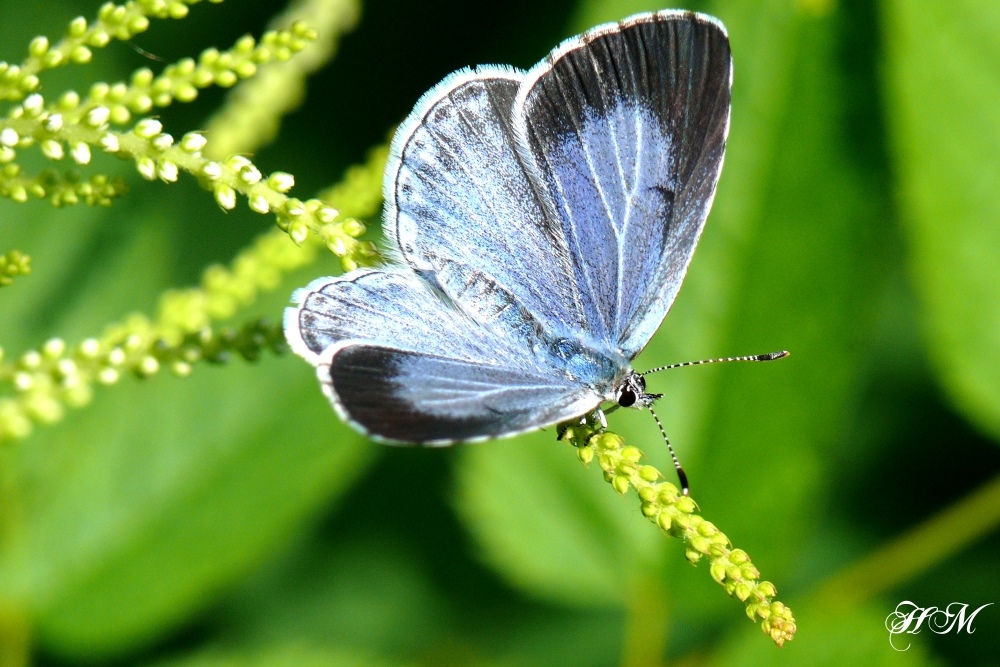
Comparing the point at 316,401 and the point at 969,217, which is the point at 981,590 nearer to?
the point at 969,217

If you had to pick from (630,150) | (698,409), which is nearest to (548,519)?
(698,409)

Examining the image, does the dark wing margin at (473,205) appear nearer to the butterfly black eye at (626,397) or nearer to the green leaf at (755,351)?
the butterfly black eye at (626,397)

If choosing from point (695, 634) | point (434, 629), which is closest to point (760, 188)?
point (695, 634)

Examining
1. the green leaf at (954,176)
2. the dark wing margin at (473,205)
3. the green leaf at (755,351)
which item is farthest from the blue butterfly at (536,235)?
the green leaf at (954,176)

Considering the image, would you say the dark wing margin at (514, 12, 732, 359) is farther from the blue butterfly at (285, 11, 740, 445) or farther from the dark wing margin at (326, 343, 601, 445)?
the dark wing margin at (326, 343, 601, 445)

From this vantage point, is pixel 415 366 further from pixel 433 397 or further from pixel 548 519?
pixel 548 519

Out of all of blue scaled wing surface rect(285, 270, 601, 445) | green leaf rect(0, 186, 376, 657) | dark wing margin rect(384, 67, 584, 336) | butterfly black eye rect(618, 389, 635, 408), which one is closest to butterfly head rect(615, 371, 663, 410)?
butterfly black eye rect(618, 389, 635, 408)
